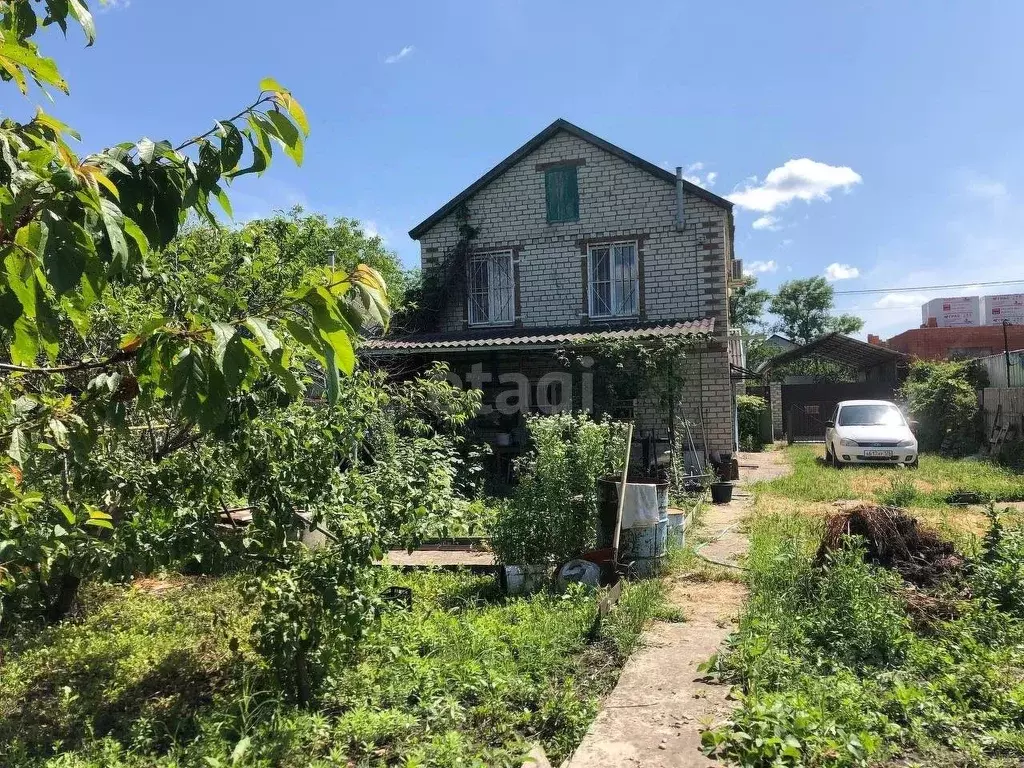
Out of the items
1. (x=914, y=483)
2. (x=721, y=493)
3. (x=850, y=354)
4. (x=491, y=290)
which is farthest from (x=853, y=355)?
(x=721, y=493)

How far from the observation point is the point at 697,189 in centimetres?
1284

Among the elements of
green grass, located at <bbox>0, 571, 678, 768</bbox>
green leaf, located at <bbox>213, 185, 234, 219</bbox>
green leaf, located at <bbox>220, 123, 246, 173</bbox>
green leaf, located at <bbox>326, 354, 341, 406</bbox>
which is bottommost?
green grass, located at <bbox>0, 571, 678, 768</bbox>

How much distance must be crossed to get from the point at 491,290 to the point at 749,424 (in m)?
11.8

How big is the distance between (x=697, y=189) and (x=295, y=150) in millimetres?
12151

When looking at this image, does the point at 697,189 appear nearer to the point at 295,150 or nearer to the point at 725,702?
the point at 725,702

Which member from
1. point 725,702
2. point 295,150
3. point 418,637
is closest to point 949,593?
point 725,702

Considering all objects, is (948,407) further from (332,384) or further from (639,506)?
(332,384)

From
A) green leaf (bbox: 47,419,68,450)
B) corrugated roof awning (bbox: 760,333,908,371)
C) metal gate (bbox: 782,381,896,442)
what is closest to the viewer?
green leaf (bbox: 47,419,68,450)

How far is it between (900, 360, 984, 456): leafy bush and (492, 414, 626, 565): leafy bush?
45.2 ft

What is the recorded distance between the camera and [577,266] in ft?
44.4

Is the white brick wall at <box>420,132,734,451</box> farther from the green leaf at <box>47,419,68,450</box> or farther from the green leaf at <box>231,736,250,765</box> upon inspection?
the green leaf at <box>47,419,68,450</box>

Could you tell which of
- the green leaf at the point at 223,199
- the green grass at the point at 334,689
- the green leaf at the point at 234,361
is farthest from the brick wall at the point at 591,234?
the green leaf at the point at 234,361

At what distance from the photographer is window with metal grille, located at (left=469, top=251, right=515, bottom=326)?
46.0 ft

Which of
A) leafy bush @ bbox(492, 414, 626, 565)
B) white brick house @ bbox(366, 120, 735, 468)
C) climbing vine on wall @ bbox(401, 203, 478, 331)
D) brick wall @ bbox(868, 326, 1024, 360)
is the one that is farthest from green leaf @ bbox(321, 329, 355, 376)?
brick wall @ bbox(868, 326, 1024, 360)
